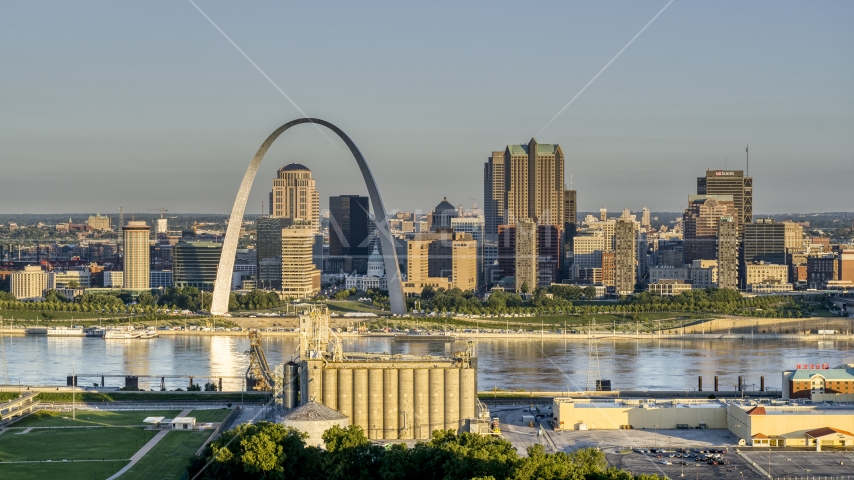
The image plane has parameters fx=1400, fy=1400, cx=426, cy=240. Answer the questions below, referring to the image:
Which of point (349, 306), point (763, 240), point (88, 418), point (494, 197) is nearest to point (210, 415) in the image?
point (88, 418)

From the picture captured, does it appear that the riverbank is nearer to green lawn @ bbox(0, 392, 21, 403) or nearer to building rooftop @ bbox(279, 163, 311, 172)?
green lawn @ bbox(0, 392, 21, 403)

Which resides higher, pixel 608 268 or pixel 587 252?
pixel 587 252

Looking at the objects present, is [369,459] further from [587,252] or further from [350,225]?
[587,252]

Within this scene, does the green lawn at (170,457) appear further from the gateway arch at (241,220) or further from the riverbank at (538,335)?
the gateway arch at (241,220)

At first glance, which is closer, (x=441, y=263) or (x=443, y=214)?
(x=441, y=263)

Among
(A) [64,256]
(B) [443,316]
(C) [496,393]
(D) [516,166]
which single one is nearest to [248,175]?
(B) [443,316]

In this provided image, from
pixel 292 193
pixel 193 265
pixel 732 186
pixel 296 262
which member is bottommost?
pixel 193 265
